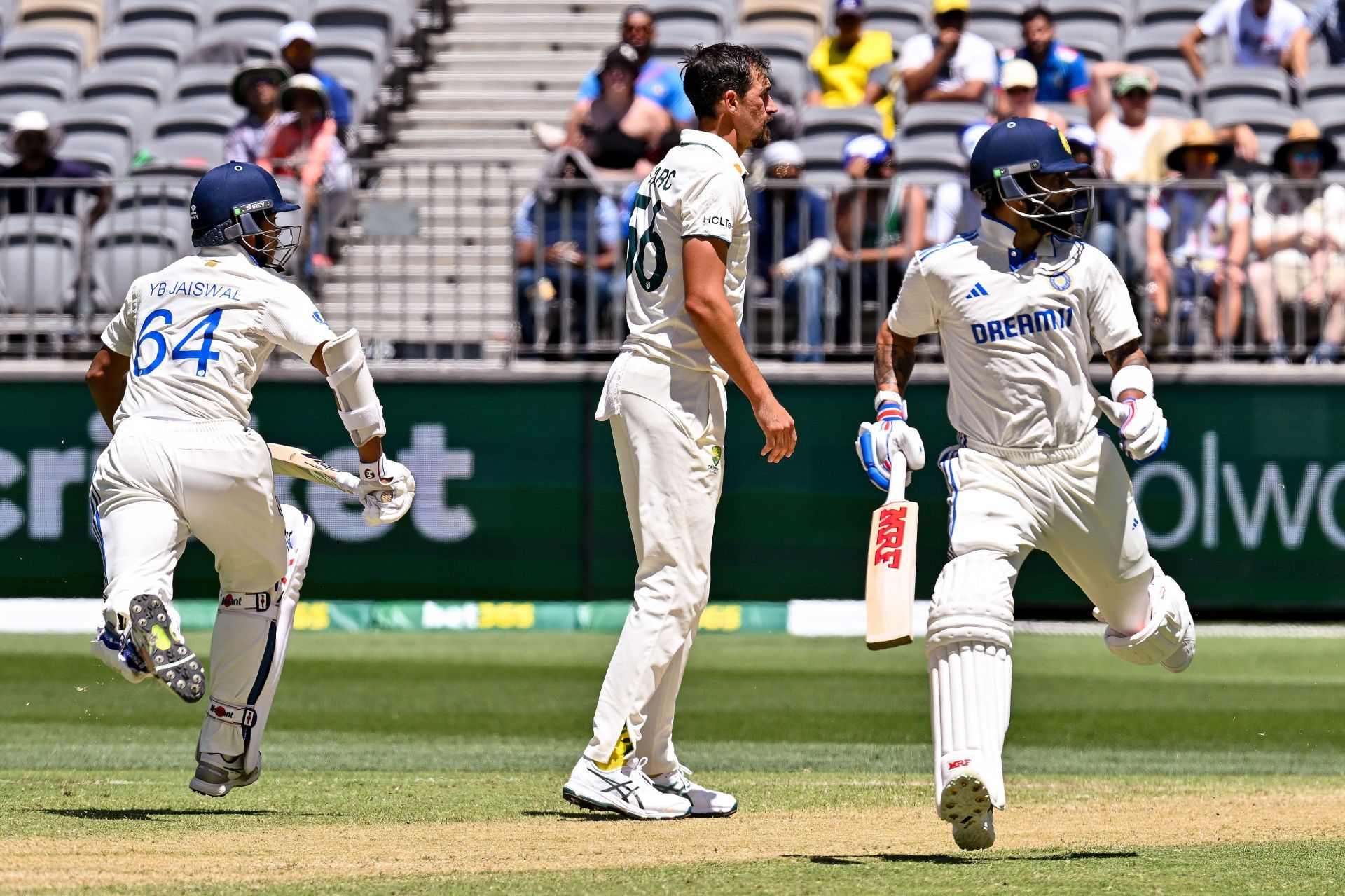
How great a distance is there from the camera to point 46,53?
1809 cm

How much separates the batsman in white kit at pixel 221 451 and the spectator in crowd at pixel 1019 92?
780 cm

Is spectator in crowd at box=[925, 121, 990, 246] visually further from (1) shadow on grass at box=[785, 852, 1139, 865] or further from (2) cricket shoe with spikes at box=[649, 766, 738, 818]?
(1) shadow on grass at box=[785, 852, 1139, 865]

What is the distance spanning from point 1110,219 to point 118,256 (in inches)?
262

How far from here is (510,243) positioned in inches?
535

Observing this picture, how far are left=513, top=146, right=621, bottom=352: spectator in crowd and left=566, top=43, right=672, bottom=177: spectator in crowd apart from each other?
52 cm

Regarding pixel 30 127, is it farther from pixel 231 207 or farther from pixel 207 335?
pixel 207 335

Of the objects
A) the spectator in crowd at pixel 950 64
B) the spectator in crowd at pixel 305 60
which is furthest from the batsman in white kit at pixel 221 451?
the spectator in crowd at pixel 950 64

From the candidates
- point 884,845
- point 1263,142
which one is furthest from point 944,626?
point 1263,142

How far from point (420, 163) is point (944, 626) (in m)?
8.31

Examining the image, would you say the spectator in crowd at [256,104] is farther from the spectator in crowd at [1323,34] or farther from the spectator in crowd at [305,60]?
the spectator in crowd at [1323,34]

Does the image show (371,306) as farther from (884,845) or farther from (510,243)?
(884,845)

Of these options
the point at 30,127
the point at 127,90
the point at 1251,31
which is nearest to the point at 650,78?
the point at 30,127

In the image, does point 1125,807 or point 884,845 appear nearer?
point 884,845

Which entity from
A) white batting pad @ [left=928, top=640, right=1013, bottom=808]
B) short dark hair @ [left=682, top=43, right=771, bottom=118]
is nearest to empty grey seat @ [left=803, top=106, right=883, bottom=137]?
short dark hair @ [left=682, top=43, right=771, bottom=118]
